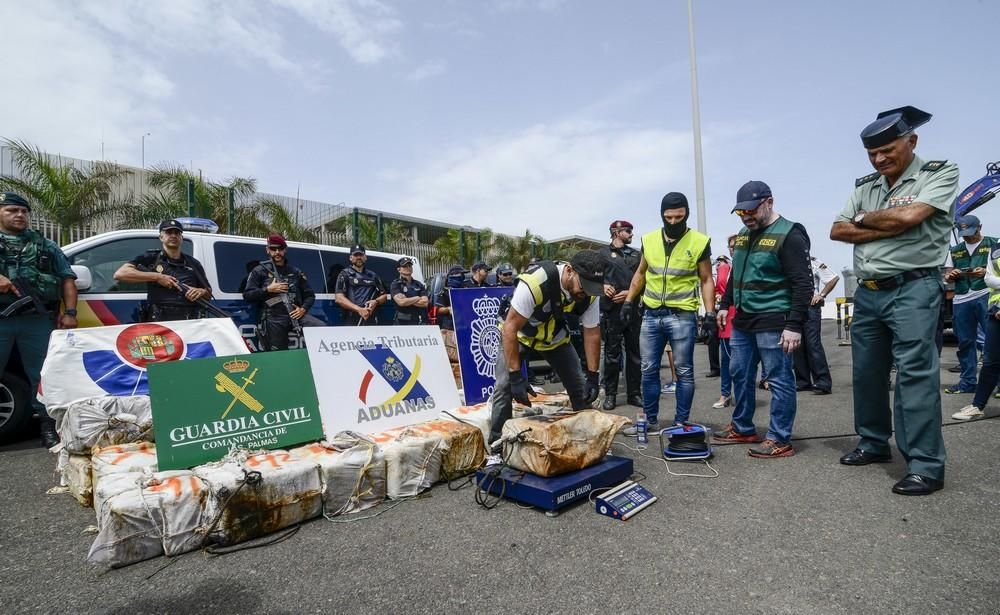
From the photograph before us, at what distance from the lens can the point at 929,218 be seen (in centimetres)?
306

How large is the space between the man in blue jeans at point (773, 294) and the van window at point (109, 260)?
18.5 ft

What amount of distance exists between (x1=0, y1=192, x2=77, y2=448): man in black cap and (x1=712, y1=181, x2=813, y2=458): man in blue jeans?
5854 millimetres

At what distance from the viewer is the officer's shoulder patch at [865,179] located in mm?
3409

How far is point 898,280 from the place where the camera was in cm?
314

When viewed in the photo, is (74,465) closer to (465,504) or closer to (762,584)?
(465,504)

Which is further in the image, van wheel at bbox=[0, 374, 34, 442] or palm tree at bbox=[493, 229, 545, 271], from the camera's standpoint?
palm tree at bbox=[493, 229, 545, 271]

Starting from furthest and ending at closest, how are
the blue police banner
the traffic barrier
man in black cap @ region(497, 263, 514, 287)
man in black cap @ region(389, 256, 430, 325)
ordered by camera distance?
man in black cap @ region(497, 263, 514, 287) < man in black cap @ region(389, 256, 430, 325) < the blue police banner < the traffic barrier

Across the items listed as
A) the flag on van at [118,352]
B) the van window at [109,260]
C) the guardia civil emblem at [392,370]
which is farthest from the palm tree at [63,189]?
the guardia civil emblem at [392,370]

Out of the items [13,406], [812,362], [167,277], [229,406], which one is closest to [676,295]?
[812,362]

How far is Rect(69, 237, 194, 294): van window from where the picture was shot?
197 inches

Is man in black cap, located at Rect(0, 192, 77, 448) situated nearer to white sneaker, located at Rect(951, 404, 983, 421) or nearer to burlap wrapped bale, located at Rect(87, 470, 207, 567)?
burlap wrapped bale, located at Rect(87, 470, 207, 567)

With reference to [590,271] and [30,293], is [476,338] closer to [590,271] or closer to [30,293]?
[590,271]

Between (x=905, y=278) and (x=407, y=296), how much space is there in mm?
5797

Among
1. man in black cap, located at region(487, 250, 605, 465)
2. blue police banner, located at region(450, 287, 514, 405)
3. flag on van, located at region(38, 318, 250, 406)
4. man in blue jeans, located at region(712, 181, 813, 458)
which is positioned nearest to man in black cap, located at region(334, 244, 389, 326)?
blue police banner, located at region(450, 287, 514, 405)
